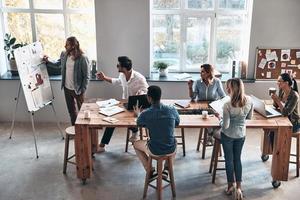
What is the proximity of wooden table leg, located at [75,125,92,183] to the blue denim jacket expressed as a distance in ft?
4.98

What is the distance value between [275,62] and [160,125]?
2965mm

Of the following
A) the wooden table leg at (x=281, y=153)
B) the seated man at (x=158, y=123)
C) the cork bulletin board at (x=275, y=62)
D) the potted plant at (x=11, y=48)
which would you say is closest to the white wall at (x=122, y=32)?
the potted plant at (x=11, y=48)

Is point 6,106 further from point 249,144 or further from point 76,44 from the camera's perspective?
point 249,144

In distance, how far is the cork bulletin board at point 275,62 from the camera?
5.95m

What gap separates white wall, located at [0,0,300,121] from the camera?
5.78 metres

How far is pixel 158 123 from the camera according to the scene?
3850 mm

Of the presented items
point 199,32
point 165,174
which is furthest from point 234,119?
point 199,32

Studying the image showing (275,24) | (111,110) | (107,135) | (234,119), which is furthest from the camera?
(275,24)

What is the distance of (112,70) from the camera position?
6113 millimetres

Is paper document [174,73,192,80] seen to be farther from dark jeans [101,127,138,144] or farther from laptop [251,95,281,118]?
laptop [251,95,281,118]

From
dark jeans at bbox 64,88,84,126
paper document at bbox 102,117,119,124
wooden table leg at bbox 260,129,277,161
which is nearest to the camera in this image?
paper document at bbox 102,117,119,124

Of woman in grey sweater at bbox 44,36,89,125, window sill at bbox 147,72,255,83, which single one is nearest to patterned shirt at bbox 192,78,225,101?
window sill at bbox 147,72,255,83

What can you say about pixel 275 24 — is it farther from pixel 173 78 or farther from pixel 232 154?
pixel 232 154

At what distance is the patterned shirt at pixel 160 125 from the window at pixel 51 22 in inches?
111
